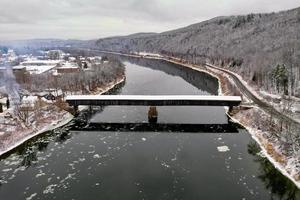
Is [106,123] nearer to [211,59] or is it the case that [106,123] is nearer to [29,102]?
[29,102]

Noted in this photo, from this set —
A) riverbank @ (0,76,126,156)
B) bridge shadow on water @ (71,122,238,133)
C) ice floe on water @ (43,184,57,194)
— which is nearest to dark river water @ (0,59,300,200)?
bridge shadow on water @ (71,122,238,133)

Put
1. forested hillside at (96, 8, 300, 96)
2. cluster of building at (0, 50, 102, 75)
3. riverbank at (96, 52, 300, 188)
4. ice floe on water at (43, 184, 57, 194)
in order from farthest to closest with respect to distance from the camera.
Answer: cluster of building at (0, 50, 102, 75), forested hillside at (96, 8, 300, 96), riverbank at (96, 52, 300, 188), ice floe on water at (43, 184, 57, 194)

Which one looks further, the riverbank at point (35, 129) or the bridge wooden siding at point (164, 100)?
the bridge wooden siding at point (164, 100)

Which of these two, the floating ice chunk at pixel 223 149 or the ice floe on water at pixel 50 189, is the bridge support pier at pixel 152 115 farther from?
the ice floe on water at pixel 50 189

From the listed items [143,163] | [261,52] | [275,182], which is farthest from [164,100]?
[261,52]

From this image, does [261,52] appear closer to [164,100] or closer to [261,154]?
[164,100]

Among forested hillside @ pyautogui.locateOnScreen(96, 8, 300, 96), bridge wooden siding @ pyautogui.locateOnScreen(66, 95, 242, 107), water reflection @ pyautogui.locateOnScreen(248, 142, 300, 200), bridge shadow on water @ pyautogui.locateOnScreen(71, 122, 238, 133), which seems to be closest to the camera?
water reflection @ pyautogui.locateOnScreen(248, 142, 300, 200)

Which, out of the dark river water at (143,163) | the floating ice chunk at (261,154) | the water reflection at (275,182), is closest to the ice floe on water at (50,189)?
the dark river water at (143,163)

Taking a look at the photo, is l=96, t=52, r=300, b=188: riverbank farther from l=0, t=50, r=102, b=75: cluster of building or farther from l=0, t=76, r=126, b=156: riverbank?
l=0, t=50, r=102, b=75: cluster of building
